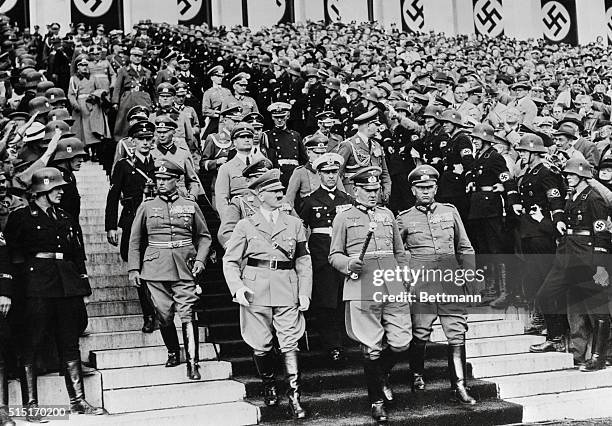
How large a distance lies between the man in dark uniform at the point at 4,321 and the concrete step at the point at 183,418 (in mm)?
189

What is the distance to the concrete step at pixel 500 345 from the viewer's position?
869 centimetres

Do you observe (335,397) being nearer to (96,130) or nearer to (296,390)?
(296,390)

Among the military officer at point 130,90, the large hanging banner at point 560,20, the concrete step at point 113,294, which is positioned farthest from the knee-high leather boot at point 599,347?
the large hanging banner at point 560,20

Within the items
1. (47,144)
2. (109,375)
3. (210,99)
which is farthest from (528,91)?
(109,375)

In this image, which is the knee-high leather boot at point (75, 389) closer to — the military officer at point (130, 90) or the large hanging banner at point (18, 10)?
the military officer at point (130, 90)

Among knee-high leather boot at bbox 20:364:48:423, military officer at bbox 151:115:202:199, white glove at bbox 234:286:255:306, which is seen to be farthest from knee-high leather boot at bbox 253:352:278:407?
military officer at bbox 151:115:202:199

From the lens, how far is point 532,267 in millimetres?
9484

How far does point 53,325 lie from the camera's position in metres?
7.23

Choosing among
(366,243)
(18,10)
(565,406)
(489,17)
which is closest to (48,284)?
(366,243)

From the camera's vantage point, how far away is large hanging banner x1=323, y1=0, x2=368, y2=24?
34156 mm

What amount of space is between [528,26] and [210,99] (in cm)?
2643

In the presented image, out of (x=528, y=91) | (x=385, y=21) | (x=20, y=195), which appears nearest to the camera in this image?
(x=20, y=195)

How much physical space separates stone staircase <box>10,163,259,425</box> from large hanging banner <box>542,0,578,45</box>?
3251cm

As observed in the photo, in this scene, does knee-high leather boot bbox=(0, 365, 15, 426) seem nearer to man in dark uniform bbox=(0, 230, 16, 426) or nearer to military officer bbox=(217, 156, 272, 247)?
man in dark uniform bbox=(0, 230, 16, 426)
